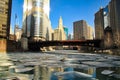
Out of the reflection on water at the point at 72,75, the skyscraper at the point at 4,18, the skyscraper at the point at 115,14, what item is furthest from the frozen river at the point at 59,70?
the skyscraper at the point at 115,14

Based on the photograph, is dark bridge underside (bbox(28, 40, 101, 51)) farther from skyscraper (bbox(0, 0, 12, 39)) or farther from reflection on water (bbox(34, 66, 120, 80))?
reflection on water (bbox(34, 66, 120, 80))

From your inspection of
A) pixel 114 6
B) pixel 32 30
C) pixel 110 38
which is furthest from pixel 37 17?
pixel 110 38

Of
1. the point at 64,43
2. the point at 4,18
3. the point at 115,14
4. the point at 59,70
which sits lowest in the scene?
the point at 59,70

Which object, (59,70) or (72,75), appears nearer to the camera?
(72,75)

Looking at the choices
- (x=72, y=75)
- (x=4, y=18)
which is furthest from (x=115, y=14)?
(x=72, y=75)

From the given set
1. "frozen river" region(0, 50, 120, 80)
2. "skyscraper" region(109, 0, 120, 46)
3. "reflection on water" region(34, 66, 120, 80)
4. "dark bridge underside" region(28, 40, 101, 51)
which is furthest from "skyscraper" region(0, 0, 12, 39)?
"skyscraper" region(109, 0, 120, 46)

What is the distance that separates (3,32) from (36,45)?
23.0 metres

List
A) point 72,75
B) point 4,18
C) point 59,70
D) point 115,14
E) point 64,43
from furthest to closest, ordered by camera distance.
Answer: point 115,14 < point 4,18 < point 64,43 < point 59,70 < point 72,75

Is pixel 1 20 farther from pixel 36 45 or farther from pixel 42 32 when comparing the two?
pixel 42 32

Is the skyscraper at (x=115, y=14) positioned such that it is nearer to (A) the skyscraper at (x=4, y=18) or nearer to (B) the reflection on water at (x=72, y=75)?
(A) the skyscraper at (x=4, y=18)

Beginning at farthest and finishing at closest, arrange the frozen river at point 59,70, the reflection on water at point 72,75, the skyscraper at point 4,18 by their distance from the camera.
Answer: the skyscraper at point 4,18 < the frozen river at point 59,70 < the reflection on water at point 72,75

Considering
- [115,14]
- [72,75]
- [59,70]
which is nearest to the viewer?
[72,75]

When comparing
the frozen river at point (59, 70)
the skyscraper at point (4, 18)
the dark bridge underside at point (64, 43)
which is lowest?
the frozen river at point (59, 70)

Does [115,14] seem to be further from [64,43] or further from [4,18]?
[4,18]
